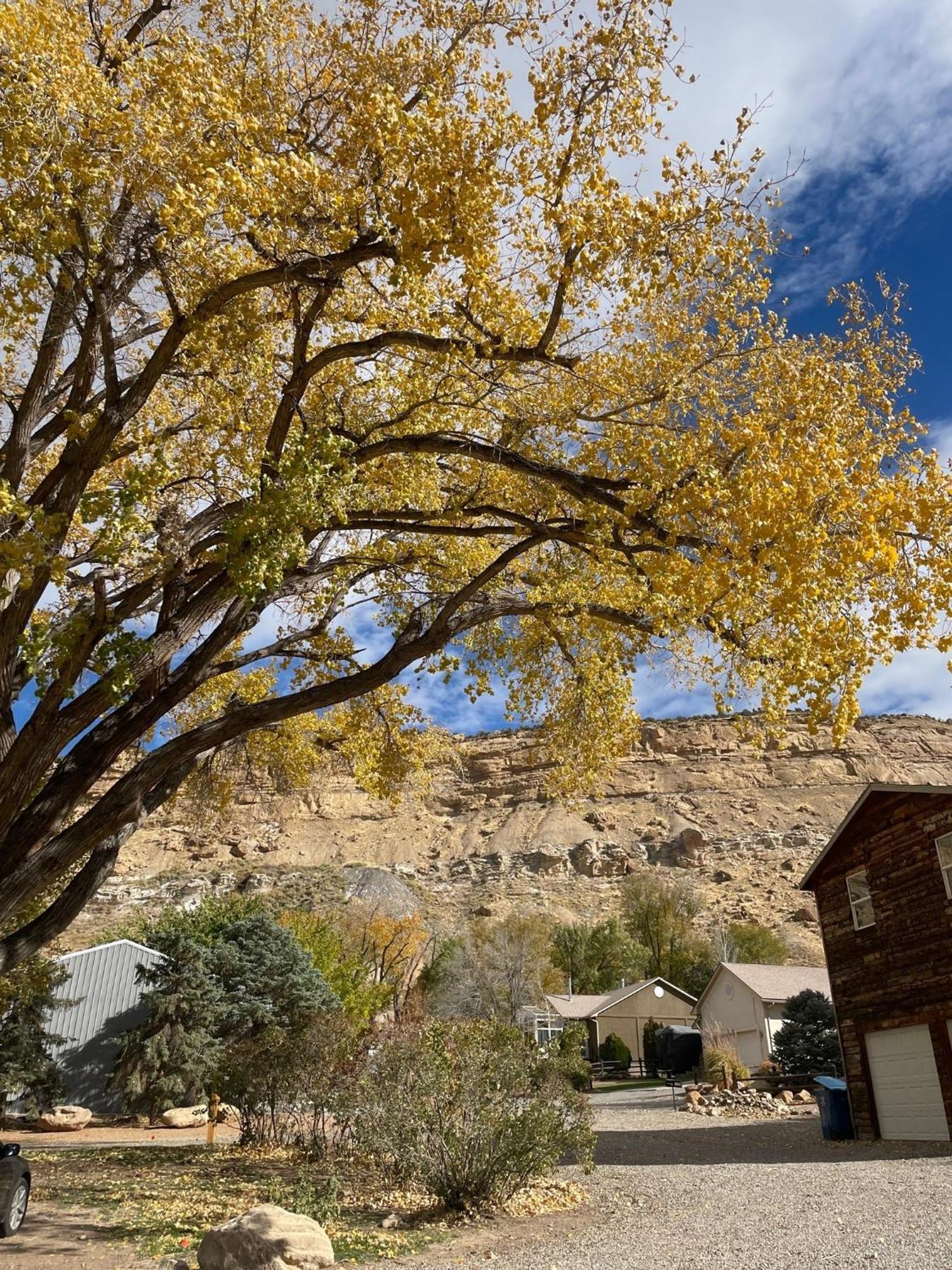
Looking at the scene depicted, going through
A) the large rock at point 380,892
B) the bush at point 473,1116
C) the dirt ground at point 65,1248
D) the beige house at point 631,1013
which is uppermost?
the large rock at point 380,892

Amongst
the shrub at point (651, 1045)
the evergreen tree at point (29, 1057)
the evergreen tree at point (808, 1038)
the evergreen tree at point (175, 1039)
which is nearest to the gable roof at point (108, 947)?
the evergreen tree at point (175, 1039)

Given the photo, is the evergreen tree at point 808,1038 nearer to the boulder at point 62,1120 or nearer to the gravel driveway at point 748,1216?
the gravel driveway at point 748,1216

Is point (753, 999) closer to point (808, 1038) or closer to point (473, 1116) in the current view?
point (808, 1038)

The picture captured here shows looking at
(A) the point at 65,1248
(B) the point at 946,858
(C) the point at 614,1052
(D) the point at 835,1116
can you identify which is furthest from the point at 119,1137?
(C) the point at 614,1052

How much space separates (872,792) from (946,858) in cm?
201

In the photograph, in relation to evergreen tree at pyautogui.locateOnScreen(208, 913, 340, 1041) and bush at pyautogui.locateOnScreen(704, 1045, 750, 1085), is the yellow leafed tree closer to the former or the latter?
evergreen tree at pyautogui.locateOnScreen(208, 913, 340, 1041)

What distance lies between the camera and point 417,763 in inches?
472

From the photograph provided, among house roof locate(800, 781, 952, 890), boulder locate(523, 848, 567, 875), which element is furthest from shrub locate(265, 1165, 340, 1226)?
boulder locate(523, 848, 567, 875)

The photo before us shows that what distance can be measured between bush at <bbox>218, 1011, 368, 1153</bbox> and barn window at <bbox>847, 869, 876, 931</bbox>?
10.1m

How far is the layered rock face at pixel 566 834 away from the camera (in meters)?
70.4

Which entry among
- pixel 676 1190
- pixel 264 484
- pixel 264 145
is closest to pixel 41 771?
pixel 264 484

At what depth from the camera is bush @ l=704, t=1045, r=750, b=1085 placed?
96.9ft

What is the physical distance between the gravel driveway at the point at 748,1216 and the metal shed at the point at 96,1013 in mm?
16482

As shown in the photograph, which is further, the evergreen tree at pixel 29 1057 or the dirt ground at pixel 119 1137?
the evergreen tree at pixel 29 1057
